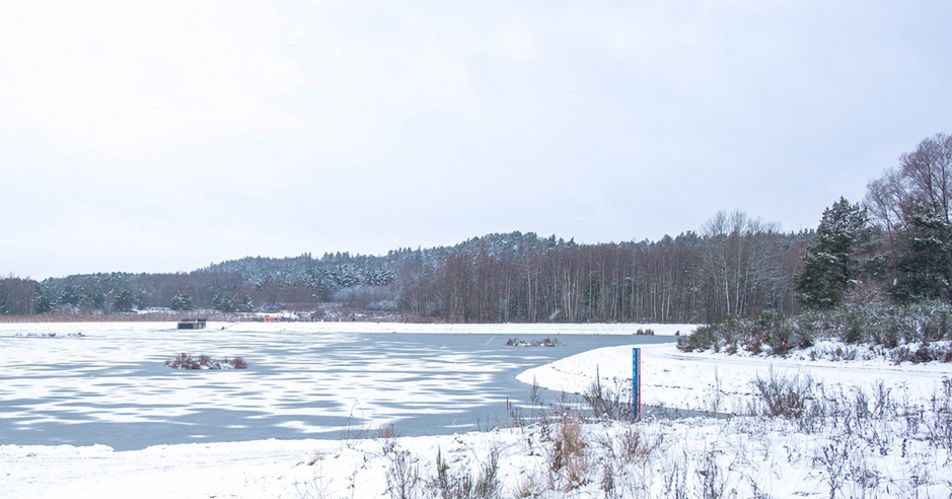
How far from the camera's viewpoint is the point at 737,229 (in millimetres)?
88125

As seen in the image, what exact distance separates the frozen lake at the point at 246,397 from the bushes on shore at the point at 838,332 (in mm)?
6780

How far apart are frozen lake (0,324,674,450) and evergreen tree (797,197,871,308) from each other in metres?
17.2

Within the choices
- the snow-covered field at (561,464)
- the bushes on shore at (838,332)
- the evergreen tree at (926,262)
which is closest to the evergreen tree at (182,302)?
the evergreen tree at (926,262)

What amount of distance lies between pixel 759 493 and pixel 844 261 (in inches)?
1580

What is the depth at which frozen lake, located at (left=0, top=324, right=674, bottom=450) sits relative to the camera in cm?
1348

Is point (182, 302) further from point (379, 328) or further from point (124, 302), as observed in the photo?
point (379, 328)

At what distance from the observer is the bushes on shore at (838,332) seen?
63.7 feet

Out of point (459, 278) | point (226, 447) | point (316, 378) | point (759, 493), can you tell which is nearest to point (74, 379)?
point (316, 378)

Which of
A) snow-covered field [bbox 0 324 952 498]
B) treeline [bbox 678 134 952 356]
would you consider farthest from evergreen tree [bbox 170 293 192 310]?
snow-covered field [bbox 0 324 952 498]

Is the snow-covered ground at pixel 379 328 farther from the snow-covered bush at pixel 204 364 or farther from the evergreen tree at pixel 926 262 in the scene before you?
the snow-covered bush at pixel 204 364

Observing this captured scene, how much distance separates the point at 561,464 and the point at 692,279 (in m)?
96.6

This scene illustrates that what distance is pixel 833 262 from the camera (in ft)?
136

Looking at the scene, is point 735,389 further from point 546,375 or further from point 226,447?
point 226,447

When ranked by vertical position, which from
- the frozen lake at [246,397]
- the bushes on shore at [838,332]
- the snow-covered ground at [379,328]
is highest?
the bushes on shore at [838,332]
